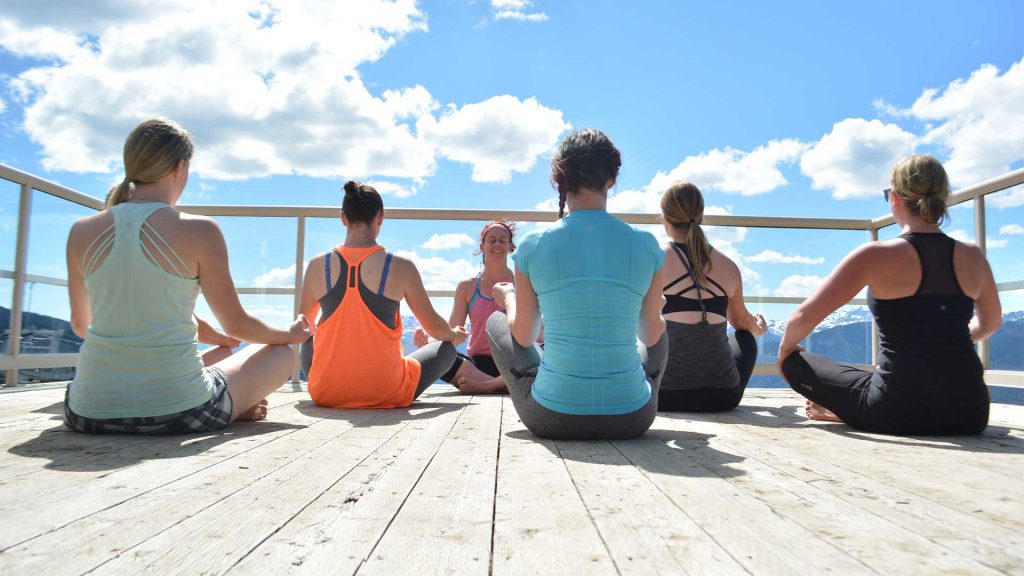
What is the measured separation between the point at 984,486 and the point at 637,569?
1.07 meters

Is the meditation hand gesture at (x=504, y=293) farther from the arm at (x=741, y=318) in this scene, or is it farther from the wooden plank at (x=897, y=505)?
the arm at (x=741, y=318)

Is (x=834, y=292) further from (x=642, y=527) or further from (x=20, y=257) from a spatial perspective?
(x=20, y=257)

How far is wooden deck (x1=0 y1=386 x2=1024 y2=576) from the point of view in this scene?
→ 1.00m

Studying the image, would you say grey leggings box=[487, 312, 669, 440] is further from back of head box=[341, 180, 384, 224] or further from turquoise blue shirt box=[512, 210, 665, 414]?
back of head box=[341, 180, 384, 224]

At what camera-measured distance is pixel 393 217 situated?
5.05 metres

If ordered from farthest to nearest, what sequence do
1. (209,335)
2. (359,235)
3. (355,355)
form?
(359,235)
(355,355)
(209,335)

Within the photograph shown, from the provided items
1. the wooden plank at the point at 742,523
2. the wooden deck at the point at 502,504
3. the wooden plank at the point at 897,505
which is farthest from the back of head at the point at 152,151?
the wooden plank at the point at 897,505

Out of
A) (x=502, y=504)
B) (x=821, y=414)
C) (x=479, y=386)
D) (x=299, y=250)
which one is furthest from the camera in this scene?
(x=299, y=250)

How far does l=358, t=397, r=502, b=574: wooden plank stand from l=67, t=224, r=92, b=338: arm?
1.32 metres

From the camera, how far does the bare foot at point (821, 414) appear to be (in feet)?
9.11

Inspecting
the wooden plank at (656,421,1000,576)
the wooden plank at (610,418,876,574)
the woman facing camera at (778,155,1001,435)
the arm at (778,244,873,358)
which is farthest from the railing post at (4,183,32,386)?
the woman facing camera at (778,155,1001,435)

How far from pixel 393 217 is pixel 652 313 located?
3.05 meters

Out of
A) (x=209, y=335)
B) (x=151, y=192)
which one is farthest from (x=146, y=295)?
(x=209, y=335)

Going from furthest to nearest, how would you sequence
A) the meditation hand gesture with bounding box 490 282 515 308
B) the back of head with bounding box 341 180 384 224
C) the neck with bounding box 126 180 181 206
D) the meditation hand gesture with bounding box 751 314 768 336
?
the meditation hand gesture with bounding box 751 314 768 336 → the back of head with bounding box 341 180 384 224 → the meditation hand gesture with bounding box 490 282 515 308 → the neck with bounding box 126 180 181 206
